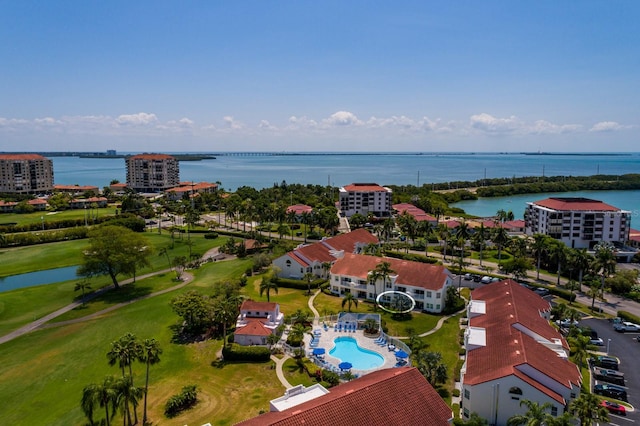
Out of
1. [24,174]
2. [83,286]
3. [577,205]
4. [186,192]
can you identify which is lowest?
[83,286]

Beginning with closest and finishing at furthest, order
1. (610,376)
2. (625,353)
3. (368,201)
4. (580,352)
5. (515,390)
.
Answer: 1. (515,390)
2. (610,376)
3. (580,352)
4. (625,353)
5. (368,201)

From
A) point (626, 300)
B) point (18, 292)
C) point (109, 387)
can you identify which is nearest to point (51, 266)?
point (18, 292)

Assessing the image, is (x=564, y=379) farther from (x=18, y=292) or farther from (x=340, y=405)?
(x=18, y=292)

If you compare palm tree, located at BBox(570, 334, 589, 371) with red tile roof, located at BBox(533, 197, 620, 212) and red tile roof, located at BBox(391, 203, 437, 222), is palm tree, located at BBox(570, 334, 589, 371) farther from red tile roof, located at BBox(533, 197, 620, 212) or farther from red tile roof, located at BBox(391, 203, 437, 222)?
red tile roof, located at BBox(391, 203, 437, 222)

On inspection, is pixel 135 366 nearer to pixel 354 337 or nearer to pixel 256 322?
pixel 256 322

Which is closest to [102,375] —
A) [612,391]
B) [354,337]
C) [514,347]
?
[354,337]

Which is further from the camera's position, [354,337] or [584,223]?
[584,223]
